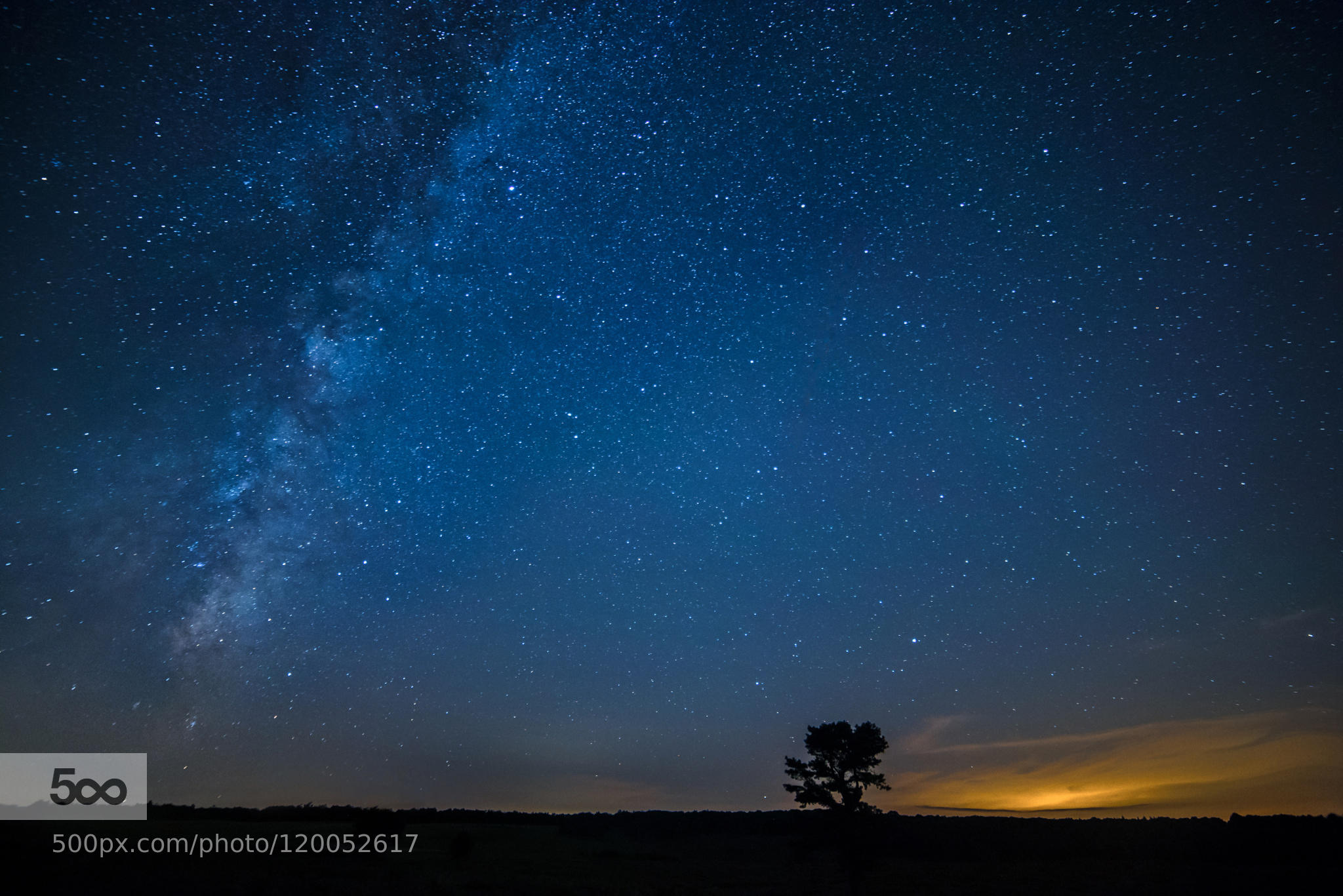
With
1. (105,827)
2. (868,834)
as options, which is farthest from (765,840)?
(105,827)

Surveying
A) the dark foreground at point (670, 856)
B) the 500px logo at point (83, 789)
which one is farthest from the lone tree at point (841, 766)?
the 500px logo at point (83, 789)

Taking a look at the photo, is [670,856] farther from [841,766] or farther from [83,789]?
[83,789]

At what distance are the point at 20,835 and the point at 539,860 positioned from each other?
2054cm

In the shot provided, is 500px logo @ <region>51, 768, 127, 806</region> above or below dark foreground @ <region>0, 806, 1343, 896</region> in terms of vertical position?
above

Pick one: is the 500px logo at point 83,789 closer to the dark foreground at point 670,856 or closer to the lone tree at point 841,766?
the dark foreground at point 670,856

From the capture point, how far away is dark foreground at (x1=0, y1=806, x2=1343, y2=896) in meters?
17.9

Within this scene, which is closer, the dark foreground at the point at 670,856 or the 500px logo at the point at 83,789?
the dark foreground at the point at 670,856

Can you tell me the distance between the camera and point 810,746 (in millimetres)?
27391

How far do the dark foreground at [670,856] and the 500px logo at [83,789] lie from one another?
1.34 meters

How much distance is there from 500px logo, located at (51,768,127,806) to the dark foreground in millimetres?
1335

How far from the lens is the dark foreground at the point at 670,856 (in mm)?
17859

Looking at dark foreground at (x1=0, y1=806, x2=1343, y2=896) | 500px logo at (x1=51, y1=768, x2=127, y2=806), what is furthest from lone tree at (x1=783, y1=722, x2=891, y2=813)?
500px logo at (x1=51, y1=768, x2=127, y2=806)

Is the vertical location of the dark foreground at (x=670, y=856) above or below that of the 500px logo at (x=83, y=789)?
below

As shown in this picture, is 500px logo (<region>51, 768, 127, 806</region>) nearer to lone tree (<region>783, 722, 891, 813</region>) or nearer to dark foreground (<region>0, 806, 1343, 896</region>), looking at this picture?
dark foreground (<region>0, 806, 1343, 896</region>)
